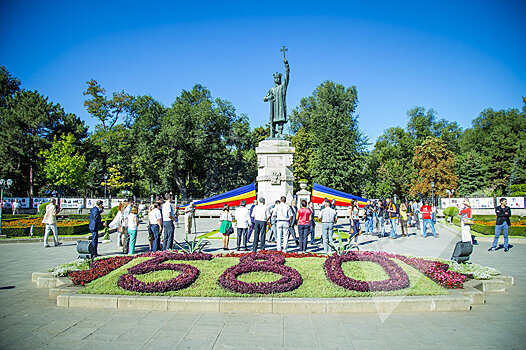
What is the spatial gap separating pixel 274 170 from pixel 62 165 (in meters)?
36.5

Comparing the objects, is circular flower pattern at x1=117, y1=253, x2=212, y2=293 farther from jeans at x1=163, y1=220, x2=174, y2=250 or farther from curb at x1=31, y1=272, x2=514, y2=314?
jeans at x1=163, y1=220, x2=174, y2=250

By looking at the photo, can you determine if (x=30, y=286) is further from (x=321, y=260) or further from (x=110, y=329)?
(x=321, y=260)

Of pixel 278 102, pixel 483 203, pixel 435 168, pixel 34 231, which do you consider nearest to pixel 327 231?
pixel 278 102

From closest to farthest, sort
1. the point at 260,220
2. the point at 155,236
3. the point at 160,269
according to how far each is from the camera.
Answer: the point at 160,269
the point at 155,236
the point at 260,220

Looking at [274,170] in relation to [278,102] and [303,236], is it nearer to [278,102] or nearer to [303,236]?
[278,102]

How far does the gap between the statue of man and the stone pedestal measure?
0.95 m

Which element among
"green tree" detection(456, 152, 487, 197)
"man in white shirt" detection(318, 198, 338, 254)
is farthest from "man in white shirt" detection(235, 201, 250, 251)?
"green tree" detection(456, 152, 487, 197)

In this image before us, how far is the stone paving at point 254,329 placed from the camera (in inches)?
175

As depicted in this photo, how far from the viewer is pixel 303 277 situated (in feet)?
22.8

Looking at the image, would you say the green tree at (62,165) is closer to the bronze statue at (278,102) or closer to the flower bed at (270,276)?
the bronze statue at (278,102)

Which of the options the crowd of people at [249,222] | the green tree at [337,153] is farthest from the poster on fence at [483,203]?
the crowd of people at [249,222]

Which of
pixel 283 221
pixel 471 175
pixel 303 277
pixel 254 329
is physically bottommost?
pixel 254 329

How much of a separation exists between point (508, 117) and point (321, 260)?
208 ft

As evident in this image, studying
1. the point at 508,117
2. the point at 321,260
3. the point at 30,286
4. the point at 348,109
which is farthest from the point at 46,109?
the point at 508,117
